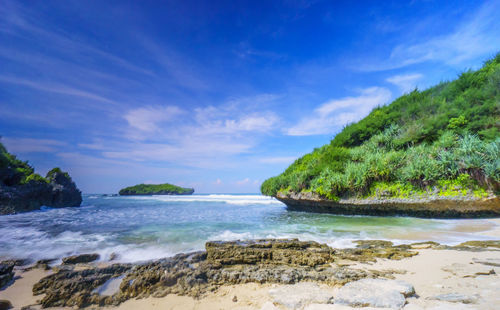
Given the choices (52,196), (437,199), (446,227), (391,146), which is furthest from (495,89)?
(52,196)

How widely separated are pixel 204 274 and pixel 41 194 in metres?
26.7

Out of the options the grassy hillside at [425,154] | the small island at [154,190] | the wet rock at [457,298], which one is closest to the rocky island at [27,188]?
the grassy hillside at [425,154]

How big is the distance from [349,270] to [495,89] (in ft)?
51.6

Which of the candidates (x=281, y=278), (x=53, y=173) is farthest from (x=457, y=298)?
(x=53, y=173)

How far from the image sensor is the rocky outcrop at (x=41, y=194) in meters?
16.1

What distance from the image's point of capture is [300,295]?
258 cm

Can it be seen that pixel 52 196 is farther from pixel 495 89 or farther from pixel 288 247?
pixel 495 89

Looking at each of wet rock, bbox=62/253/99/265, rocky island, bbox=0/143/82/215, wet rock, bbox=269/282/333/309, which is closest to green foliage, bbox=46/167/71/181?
rocky island, bbox=0/143/82/215

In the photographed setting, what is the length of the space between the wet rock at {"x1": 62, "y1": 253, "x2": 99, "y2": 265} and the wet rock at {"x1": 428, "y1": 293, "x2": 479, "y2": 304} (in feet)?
20.6

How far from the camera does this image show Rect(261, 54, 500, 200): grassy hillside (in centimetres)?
761

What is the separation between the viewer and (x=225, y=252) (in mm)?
4230

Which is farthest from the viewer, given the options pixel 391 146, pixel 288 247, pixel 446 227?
pixel 391 146

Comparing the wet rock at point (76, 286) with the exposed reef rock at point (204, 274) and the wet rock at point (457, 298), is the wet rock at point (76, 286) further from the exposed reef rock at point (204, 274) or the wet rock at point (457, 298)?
the wet rock at point (457, 298)

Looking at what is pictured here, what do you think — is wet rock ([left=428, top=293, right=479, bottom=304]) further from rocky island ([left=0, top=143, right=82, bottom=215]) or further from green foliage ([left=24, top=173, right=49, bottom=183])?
green foliage ([left=24, top=173, right=49, bottom=183])
